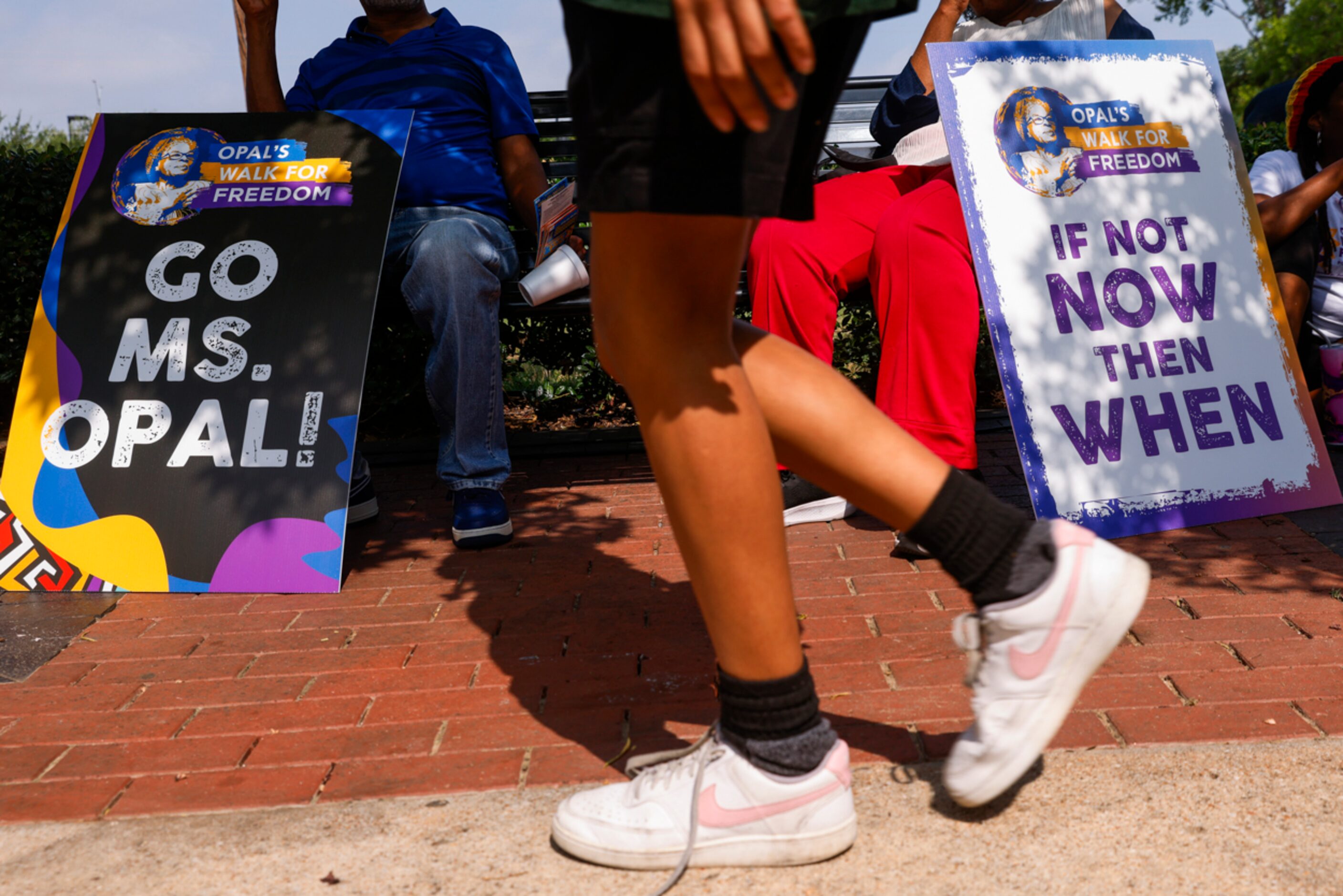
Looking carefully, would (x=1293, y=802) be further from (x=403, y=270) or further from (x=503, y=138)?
(x=503, y=138)

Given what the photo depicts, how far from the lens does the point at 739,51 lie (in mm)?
1187

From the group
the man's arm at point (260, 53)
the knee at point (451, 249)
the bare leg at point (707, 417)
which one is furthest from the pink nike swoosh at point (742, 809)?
the man's arm at point (260, 53)

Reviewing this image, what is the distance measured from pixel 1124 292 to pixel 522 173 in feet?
6.81

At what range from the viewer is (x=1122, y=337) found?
3.23 metres

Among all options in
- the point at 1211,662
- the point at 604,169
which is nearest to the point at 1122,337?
the point at 1211,662

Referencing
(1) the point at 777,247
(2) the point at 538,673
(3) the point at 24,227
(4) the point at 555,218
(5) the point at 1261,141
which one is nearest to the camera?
(2) the point at 538,673

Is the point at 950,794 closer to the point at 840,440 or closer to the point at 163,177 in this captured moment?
the point at 840,440

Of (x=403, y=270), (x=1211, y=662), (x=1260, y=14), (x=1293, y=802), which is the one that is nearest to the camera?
(x=1293, y=802)

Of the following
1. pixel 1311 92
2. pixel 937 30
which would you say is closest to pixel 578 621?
pixel 937 30

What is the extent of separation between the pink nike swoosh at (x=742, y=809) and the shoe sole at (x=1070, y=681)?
0.74 feet

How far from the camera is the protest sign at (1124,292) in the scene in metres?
3.13

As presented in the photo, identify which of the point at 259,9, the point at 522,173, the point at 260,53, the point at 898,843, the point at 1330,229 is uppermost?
the point at 259,9

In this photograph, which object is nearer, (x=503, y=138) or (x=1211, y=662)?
(x=1211, y=662)

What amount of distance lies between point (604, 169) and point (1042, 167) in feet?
7.52
